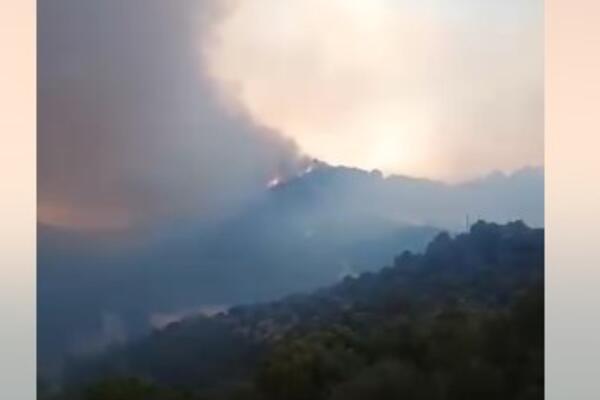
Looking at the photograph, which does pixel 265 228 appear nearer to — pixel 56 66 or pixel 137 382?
pixel 137 382

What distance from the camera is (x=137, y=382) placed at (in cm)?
208

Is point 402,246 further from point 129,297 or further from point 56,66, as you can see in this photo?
point 56,66

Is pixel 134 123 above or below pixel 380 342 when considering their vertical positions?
above

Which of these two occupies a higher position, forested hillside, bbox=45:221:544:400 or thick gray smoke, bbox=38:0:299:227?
thick gray smoke, bbox=38:0:299:227

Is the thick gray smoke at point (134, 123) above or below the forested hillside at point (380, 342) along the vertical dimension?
above

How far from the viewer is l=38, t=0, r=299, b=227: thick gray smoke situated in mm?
2061

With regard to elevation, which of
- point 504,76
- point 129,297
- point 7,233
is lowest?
point 129,297

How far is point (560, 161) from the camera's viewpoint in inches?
83.3

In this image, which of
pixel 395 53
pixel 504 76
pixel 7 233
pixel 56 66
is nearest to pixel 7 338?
pixel 7 233

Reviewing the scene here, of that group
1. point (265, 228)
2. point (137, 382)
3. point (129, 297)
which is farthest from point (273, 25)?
point (137, 382)

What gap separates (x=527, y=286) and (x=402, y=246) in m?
0.28

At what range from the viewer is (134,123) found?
2070 mm

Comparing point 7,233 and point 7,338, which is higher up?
point 7,233

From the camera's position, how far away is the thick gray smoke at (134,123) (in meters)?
2.06
